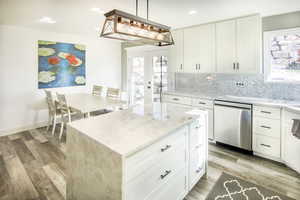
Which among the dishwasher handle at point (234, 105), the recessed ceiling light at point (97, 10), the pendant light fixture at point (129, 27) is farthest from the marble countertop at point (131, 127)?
the recessed ceiling light at point (97, 10)

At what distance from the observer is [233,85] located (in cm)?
373

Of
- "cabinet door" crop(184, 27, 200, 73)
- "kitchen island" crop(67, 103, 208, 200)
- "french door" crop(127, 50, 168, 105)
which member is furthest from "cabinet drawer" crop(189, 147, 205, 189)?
"french door" crop(127, 50, 168, 105)

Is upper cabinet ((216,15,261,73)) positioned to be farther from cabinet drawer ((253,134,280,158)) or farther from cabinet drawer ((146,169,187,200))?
cabinet drawer ((146,169,187,200))

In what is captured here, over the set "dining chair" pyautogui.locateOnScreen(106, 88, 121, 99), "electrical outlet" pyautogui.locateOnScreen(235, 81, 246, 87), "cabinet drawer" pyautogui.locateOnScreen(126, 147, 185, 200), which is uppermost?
"electrical outlet" pyautogui.locateOnScreen(235, 81, 246, 87)

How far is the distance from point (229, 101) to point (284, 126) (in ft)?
2.88

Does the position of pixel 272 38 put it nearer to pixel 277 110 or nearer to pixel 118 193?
pixel 277 110

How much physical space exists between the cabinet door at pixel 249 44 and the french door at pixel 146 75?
2.05 m

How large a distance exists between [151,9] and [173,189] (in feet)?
8.78

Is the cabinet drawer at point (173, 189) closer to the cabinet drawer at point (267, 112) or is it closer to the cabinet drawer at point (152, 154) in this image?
the cabinet drawer at point (152, 154)

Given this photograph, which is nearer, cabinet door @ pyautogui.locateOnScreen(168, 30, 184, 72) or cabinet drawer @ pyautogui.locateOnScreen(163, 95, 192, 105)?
cabinet drawer @ pyautogui.locateOnScreen(163, 95, 192, 105)

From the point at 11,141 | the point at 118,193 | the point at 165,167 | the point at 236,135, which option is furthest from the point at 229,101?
the point at 11,141

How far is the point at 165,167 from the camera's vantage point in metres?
1.59

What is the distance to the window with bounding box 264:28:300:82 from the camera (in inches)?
121

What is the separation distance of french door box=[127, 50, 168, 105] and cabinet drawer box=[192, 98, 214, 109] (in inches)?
57.5
